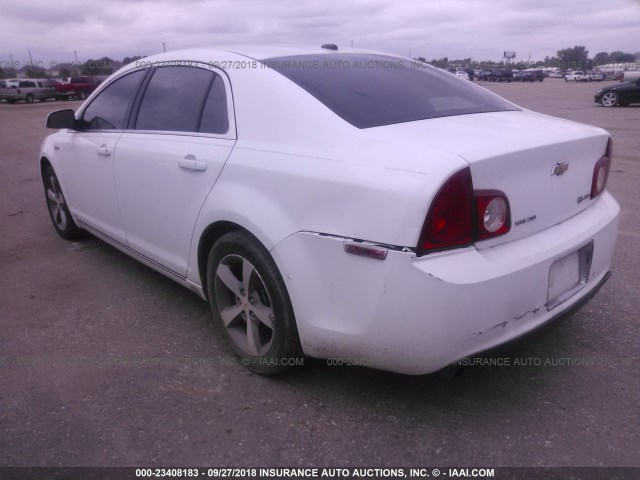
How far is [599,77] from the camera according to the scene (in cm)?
6156

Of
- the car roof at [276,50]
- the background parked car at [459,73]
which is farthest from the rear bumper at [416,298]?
the background parked car at [459,73]

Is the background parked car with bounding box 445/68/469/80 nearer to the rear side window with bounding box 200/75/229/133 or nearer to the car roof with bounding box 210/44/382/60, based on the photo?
the car roof with bounding box 210/44/382/60

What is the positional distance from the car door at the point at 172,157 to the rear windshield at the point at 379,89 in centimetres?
43

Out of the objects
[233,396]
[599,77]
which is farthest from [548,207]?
[599,77]

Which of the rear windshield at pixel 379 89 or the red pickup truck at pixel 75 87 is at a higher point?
the rear windshield at pixel 379 89

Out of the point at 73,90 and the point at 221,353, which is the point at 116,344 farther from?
the point at 73,90

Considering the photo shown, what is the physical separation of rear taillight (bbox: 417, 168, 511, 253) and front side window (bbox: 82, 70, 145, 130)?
251cm

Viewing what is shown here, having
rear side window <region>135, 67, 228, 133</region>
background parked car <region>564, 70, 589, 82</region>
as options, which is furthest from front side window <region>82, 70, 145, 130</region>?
background parked car <region>564, 70, 589, 82</region>

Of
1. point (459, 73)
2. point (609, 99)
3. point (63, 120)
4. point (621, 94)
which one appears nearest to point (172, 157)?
point (63, 120)

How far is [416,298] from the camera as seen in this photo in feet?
6.65

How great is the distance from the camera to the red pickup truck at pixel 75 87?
111 feet

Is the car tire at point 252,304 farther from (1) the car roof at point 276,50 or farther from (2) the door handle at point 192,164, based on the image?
(1) the car roof at point 276,50

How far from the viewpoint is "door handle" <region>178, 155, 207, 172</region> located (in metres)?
2.86

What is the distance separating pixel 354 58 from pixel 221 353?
1.88m
